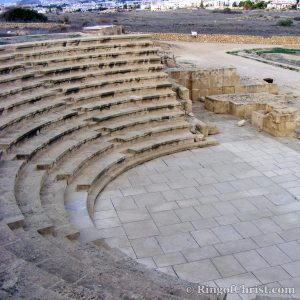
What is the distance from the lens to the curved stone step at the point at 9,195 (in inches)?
201

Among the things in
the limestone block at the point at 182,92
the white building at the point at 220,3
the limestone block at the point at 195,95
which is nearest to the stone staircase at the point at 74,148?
Result: the limestone block at the point at 182,92

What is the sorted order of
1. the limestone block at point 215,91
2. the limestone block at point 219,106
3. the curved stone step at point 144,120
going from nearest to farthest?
1. the curved stone step at point 144,120
2. the limestone block at point 219,106
3. the limestone block at point 215,91

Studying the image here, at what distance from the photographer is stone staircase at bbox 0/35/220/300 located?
3.85 m

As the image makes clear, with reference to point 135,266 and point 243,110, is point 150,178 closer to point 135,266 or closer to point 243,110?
point 135,266

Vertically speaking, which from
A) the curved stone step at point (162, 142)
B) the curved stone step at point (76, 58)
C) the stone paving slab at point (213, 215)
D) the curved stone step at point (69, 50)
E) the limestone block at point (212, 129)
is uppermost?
the curved stone step at point (69, 50)

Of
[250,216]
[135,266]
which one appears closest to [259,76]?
[250,216]

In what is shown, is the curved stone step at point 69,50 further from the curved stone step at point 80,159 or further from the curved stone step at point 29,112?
the curved stone step at point 80,159

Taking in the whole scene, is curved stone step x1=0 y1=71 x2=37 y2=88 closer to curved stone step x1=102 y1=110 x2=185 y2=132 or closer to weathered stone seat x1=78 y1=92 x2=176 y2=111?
weathered stone seat x1=78 y1=92 x2=176 y2=111

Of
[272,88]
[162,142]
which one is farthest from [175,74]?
[162,142]

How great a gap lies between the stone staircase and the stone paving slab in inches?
19.3

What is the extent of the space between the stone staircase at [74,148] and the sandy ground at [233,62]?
7.49 meters

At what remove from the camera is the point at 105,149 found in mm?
9148

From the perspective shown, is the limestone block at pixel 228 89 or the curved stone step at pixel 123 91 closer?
the curved stone step at pixel 123 91

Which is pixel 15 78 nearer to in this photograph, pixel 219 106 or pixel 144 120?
pixel 144 120
